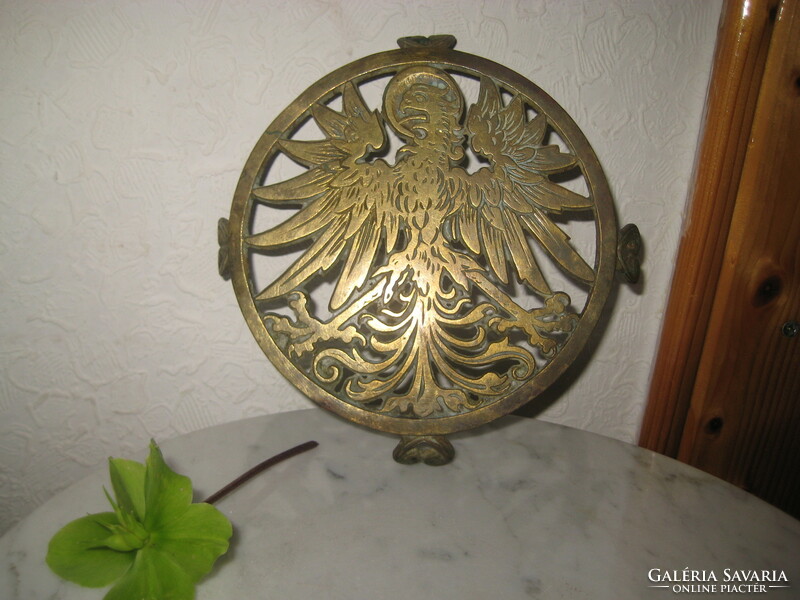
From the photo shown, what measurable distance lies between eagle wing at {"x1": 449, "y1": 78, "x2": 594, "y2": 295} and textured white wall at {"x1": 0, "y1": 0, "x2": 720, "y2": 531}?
13 cm

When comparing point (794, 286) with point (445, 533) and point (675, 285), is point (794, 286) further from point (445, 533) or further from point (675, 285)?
point (445, 533)

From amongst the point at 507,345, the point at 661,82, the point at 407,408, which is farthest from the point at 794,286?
the point at 407,408

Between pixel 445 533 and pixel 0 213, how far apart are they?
65 centimetres

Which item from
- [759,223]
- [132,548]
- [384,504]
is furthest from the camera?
[759,223]

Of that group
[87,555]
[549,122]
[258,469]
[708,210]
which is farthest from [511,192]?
[87,555]

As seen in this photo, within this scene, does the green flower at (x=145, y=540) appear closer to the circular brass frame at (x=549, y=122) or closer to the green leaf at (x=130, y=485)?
the green leaf at (x=130, y=485)

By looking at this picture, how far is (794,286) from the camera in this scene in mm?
682

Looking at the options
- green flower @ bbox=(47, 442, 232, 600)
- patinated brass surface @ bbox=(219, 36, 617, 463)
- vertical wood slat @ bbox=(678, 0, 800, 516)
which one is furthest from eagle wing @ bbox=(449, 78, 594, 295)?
green flower @ bbox=(47, 442, 232, 600)

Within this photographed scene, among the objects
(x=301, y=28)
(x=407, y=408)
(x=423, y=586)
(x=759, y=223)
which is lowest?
(x=423, y=586)

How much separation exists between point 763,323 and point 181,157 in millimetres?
755

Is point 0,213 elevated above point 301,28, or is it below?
below

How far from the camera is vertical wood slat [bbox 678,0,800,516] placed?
0.62 meters

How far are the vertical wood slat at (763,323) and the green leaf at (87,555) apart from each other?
2.28ft

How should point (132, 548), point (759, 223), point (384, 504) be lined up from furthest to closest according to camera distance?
point (759, 223) → point (384, 504) → point (132, 548)
